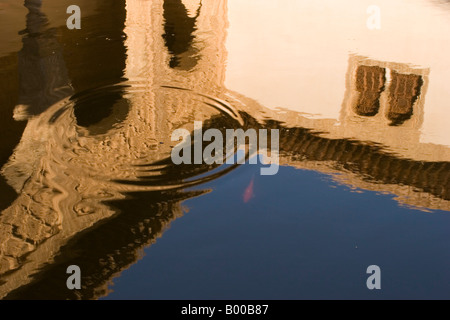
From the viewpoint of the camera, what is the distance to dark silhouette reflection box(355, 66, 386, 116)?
567 centimetres

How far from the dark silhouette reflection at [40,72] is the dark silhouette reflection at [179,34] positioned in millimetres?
1098

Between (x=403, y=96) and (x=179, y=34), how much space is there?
2653mm

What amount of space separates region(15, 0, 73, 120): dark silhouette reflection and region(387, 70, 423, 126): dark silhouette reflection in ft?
9.24

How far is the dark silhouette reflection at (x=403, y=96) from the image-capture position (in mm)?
5801

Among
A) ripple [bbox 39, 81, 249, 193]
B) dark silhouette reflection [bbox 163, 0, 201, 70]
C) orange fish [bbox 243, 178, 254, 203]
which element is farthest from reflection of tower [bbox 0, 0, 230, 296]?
orange fish [bbox 243, 178, 254, 203]

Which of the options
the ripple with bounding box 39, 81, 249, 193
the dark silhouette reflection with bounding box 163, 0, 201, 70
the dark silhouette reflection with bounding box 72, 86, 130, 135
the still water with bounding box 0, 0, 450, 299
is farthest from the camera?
the dark silhouette reflection with bounding box 163, 0, 201, 70

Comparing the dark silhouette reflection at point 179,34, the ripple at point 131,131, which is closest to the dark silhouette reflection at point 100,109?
the ripple at point 131,131

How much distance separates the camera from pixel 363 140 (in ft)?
16.8

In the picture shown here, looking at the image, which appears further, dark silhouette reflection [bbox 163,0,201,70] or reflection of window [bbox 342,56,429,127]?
dark silhouette reflection [bbox 163,0,201,70]

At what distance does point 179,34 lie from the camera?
7363 mm

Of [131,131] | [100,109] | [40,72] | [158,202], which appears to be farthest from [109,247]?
[40,72]

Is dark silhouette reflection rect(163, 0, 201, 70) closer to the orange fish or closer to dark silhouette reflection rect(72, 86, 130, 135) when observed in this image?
dark silhouette reflection rect(72, 86, 130, 135)

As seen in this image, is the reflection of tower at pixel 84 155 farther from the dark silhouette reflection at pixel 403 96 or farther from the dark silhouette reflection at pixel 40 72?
the dark silhouette reflection at pixel 403 96

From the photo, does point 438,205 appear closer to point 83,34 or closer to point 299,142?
point 299,142
